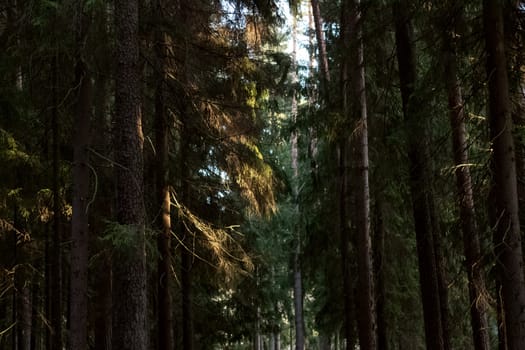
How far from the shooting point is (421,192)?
708 cm

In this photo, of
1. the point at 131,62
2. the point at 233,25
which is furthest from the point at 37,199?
the point at 233,25

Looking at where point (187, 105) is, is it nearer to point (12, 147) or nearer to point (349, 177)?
point (12, 147)

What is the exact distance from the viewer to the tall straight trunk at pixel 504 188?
215 inches

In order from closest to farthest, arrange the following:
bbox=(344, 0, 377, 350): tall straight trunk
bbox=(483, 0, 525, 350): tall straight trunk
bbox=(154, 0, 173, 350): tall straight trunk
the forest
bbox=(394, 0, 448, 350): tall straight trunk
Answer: bbox=(483, 0, 525, 350): tall straight trunk < the forest < bbox=(394, 0, 448, 350): tall straight trunk < bbox=(344, 0, 377, 350): tall straight trunk < bbox=(154, 0, 173, 350): tall straight trunk

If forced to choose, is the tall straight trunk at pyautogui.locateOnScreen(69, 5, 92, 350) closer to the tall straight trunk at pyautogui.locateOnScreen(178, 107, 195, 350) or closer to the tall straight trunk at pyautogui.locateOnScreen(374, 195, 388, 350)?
the tall straight trunk at pyautogui.locateOnScreen(178, 107, 195, 350)

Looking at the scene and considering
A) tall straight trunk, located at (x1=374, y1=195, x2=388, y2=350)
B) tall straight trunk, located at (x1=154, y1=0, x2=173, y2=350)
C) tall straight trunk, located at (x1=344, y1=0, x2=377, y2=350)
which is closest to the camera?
tall straight trunk, located at (x1=344, y1=0, x2=377, y2=350)

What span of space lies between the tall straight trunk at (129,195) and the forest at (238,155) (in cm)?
2

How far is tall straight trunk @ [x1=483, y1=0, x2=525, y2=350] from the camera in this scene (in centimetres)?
546

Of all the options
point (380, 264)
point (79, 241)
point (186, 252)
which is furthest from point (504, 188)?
point (380, 264)

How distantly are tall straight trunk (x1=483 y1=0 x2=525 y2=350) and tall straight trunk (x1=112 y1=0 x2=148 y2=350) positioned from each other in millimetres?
4113

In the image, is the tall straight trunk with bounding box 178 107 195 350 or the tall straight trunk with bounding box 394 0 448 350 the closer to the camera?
the tall straight trunk with bounding box 394 0 448 350

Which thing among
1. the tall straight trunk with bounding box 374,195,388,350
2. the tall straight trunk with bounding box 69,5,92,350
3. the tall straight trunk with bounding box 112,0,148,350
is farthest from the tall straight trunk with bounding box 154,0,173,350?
the tall straight trunk with bounding box 374,195,388,350

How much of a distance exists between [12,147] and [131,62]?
329 cm

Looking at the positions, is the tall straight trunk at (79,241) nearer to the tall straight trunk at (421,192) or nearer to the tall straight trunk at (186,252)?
the tall straight trunk at (186,252)
